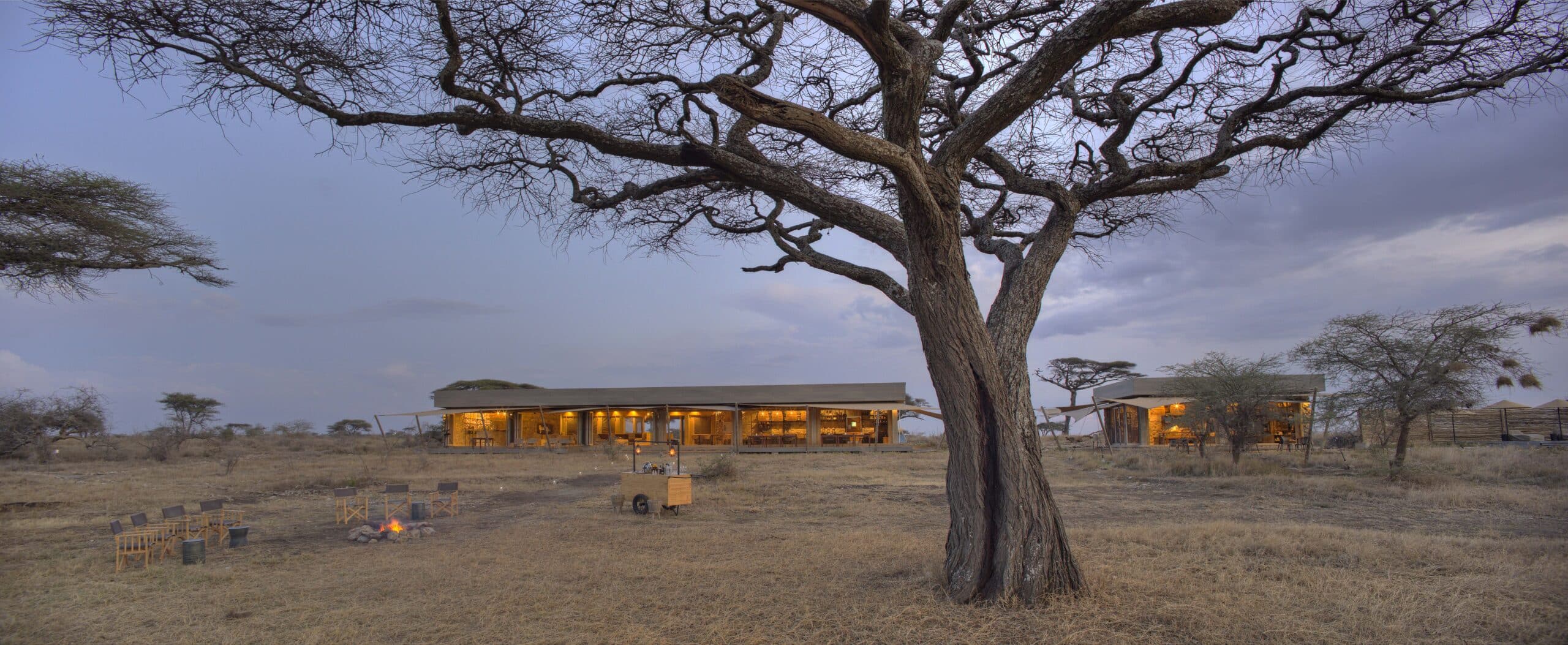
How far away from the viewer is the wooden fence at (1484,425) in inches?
1089

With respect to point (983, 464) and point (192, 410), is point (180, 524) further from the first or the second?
point (192, 410)

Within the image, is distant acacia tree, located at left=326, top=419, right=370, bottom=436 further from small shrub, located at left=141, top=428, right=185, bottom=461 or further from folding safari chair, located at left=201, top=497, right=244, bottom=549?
folding safari chair, located at left=201, top=497, right=244, bottom=549

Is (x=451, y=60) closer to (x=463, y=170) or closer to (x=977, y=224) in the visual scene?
(x=463, y=170)

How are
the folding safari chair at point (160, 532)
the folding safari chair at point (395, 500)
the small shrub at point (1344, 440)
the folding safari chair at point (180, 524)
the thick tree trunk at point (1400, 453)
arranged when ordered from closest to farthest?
the folding safari chair at point (160, 532) < the folding safari chair at point (180, 524) < the folding safari chair at point (395, 500) < the thick tree trunk at point (1400, 453) < the small shrub at point (1344, 440)

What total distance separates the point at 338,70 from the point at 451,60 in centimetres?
124

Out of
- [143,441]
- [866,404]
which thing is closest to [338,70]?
[866,404]

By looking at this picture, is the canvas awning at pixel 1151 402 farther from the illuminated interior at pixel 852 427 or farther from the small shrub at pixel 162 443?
the small shrub at pixel 162 443

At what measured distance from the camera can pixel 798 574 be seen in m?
6.63

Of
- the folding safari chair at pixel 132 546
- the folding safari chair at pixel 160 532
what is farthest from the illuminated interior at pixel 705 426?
the folding safari chair at pixel 132 546

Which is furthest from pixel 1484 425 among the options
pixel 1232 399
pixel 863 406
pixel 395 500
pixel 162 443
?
pixel 162 443

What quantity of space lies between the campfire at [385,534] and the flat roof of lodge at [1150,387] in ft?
77.0

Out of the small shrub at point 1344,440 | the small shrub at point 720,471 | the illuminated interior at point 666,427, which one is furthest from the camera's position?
the illuminated interior at point 666,427

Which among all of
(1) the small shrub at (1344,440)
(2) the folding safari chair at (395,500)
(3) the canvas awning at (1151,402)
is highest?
(3) the canvas awning at (1151,402)

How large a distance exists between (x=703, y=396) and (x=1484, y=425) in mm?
30858
